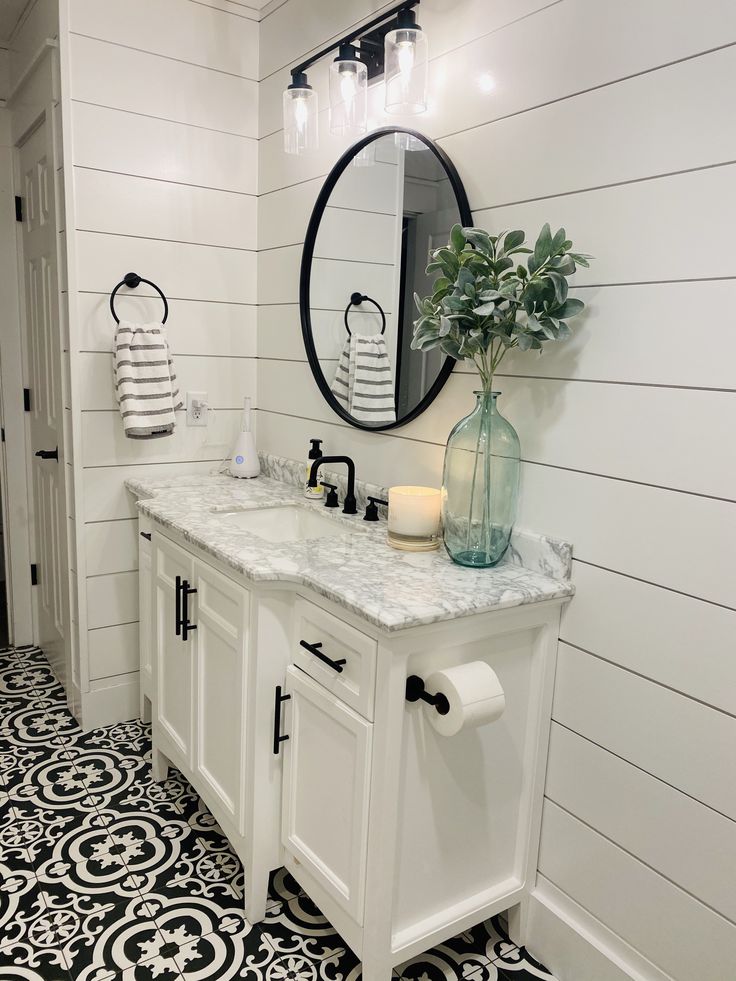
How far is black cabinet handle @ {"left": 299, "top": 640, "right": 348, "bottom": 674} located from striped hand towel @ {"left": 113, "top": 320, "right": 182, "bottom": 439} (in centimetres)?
109

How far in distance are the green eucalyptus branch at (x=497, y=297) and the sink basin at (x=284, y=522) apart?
2.55 ft

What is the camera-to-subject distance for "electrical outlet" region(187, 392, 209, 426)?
105 inches

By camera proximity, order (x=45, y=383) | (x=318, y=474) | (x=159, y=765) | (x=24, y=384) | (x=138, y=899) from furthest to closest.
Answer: (x=24, y=384) < (x=45, y=383) < (x=318, y=474) < (x=159, y=765) < (x=138, y=899)

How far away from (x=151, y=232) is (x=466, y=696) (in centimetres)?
190

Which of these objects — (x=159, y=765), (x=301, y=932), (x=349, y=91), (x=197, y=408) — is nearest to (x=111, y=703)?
(x=159, y=765)

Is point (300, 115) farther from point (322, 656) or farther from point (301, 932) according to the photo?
point (301, 932)

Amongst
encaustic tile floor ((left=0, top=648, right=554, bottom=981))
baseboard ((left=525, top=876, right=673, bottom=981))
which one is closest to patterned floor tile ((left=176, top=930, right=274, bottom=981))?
encaustic tile floor ((left=0, top=648, right=554, bottom=981))

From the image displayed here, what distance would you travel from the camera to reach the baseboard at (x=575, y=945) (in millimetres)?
1528

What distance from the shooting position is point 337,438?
2.38m

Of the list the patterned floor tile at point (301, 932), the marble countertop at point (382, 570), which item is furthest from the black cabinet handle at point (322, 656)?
the patterned floor tile at point (301, 932)

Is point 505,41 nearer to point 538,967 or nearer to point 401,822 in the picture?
point 401,822

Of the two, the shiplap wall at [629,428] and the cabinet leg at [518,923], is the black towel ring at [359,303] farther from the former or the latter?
the cabinet leg at [518,923]

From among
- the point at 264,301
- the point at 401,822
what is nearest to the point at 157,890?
the point at 401,822

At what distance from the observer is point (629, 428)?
1450 mm
